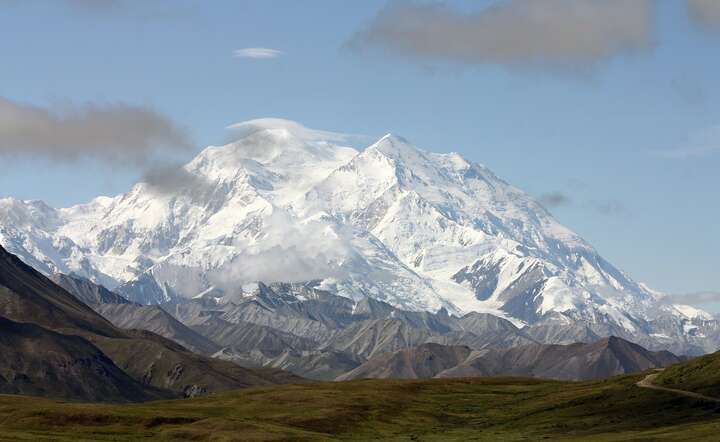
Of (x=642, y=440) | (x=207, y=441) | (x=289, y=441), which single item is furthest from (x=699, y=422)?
(x=207, y=441)

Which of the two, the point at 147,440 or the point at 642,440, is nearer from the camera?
the point at 642,440

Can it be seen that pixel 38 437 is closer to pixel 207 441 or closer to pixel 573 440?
pixel 207 441

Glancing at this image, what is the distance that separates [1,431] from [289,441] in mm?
42670

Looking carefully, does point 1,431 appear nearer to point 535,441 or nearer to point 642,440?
point 535,441

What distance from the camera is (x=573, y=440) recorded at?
194 m

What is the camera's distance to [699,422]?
200 meters

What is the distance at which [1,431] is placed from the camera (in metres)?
192

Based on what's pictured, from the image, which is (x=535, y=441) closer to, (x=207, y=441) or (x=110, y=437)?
(x=207, y=441)

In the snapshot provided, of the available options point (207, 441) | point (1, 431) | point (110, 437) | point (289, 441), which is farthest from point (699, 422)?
point (1, 431)

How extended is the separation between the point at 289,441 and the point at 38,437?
37.3 meters

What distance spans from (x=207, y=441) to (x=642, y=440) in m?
64.4

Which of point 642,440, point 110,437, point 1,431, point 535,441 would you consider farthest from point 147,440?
point 642,440

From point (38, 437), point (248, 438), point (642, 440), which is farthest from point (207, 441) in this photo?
point (642, 440)

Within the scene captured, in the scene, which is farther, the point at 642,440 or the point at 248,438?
the point at 248,438
